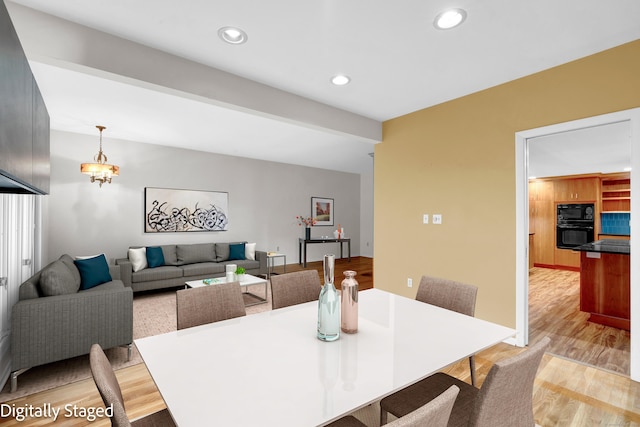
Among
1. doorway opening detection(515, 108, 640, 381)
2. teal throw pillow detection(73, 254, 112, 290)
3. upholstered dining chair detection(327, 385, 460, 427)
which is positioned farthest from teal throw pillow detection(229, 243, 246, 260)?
upholstered dining chair detection(327, 385, 460, 427)

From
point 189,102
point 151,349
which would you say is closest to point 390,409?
point 151,349

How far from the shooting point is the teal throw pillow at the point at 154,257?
16.5 feet

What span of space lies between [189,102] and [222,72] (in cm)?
106

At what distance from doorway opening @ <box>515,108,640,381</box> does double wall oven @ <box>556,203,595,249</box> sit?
169 inches

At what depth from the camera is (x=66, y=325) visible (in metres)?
2.38

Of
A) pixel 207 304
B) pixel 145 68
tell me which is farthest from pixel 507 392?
pixel 145 68

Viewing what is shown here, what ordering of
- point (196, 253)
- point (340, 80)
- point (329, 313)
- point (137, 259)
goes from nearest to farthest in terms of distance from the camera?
point (329, 313) → point (340, 80) → point (137, 259) → point (196, 253)

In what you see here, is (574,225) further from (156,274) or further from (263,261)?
(156,274)

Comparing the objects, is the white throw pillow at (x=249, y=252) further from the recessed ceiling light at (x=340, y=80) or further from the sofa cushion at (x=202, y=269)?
the recessed ceiling light at (x=340, y=80)

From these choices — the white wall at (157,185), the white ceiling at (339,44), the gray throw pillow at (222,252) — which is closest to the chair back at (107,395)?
the white ceiling at (339,44)

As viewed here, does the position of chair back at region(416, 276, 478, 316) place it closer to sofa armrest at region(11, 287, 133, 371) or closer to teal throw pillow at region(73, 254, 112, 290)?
sofa armrest at region(11, 287, 133, 371)

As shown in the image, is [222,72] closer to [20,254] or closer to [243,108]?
[243,108]

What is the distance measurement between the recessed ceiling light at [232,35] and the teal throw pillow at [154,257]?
398 cm

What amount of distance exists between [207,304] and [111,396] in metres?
0.97
